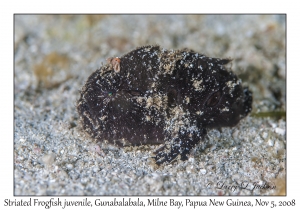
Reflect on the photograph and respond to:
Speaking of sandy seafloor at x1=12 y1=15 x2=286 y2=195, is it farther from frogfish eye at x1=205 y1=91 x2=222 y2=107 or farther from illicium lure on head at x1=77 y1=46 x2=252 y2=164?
frogfish eye at x1=205 y1=91 x2=222 y2=107

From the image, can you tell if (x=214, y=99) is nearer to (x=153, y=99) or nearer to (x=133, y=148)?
(x=153, y=99)

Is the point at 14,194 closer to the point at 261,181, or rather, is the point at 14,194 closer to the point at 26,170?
the point at 26,170

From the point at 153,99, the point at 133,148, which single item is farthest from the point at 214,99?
the point at 133,148

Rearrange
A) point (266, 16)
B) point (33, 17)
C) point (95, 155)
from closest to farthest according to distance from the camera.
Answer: point (95, 155), point (266, 16), point (33, 17)

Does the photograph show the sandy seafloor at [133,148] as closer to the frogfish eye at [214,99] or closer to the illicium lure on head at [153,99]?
the illicium lure on head at [153,99]

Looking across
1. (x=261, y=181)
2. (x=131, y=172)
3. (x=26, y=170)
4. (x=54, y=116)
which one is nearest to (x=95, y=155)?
(x=131, y=172)
